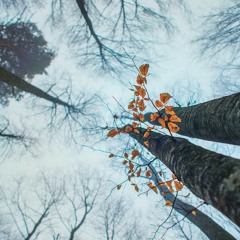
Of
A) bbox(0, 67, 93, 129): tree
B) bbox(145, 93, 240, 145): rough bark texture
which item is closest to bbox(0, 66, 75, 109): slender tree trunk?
bbox(0, 67, 93, 129): tree

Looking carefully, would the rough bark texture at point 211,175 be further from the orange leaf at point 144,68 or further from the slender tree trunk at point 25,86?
the slender tree trunk at point 25,86

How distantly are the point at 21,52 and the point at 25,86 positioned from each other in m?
2.12

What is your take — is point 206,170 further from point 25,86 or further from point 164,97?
point 25,86

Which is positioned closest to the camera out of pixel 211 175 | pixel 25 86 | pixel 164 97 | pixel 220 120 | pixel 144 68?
pixel 211 175

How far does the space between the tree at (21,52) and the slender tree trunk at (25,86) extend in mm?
395

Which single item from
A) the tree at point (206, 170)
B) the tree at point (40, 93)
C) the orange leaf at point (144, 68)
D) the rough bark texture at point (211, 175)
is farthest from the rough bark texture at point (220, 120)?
the tree at point (40, 93)

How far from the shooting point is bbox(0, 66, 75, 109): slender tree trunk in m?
8.48

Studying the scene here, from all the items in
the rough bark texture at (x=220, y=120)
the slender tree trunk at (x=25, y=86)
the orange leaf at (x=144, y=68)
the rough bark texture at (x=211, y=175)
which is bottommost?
the rough bark texture at (x=211, y=175)

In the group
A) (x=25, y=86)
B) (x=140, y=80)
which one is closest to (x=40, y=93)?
(x=25, y=86)

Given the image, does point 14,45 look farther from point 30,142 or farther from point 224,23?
point 224,23

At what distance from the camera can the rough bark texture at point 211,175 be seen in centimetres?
130

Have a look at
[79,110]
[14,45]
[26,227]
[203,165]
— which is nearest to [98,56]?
[79,110]

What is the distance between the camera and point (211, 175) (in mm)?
1596

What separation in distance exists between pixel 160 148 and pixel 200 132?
0.80 metres
